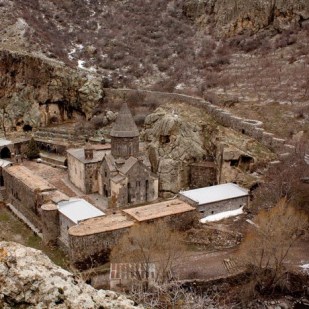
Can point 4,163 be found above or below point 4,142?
below

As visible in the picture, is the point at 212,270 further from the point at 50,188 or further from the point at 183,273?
the point at 50,188

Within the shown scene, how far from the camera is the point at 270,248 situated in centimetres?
1792

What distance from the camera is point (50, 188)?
26.1m

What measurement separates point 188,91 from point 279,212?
72.3 ft

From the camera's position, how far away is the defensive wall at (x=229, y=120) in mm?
26812

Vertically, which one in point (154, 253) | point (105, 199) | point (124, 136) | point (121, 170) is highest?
point (124, 136)

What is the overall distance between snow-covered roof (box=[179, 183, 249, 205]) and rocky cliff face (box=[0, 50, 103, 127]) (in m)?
20.3

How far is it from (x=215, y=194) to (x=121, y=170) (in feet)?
19.3

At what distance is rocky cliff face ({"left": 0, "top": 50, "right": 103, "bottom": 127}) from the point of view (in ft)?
140

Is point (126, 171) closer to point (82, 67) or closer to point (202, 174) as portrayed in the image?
point (202, 174)

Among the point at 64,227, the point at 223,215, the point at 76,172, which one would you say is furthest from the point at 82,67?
the point at 223,215

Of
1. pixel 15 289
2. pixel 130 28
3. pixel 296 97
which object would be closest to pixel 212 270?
pixel 15 289

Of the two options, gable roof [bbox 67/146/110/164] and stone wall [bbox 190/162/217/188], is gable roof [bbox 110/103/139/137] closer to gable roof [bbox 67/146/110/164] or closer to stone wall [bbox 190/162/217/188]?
gable roof [bbox 67/146/110/164]

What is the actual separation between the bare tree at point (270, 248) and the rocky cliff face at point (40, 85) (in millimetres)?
27207
